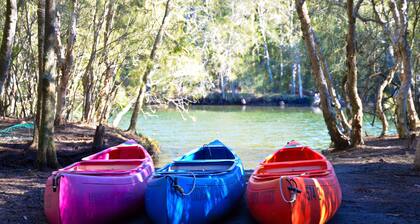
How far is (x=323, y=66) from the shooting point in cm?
1453

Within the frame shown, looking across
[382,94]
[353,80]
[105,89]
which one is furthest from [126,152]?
[105,89]

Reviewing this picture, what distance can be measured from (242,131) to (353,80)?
14201mm

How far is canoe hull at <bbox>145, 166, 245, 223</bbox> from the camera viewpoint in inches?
258

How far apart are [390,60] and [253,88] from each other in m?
30.4

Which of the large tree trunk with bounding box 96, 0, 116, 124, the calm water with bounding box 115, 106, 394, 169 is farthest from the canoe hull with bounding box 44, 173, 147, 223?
the large tree trunk with bounding box 96, 0, 116, 124

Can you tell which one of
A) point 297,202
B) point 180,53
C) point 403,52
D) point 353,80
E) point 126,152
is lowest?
point 297,202

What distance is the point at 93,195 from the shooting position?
22.8ft

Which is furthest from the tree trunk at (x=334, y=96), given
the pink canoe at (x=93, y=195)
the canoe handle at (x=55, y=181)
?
the canoe handle at (x=55, y=181)

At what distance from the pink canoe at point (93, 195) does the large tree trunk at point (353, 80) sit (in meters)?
6.56

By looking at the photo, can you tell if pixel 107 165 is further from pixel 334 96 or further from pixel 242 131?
pixel 242 131

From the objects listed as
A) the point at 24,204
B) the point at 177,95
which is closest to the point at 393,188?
the point at 24,204

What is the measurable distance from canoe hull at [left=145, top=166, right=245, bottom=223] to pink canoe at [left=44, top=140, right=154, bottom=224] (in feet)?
1.70

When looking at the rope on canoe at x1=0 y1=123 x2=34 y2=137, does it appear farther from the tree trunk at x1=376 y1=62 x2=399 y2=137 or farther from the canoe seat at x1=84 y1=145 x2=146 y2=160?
the tree trunk at x1=376 y1=62 x2=399 y2=137

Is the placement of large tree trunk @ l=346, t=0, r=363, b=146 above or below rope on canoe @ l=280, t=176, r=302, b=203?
above
